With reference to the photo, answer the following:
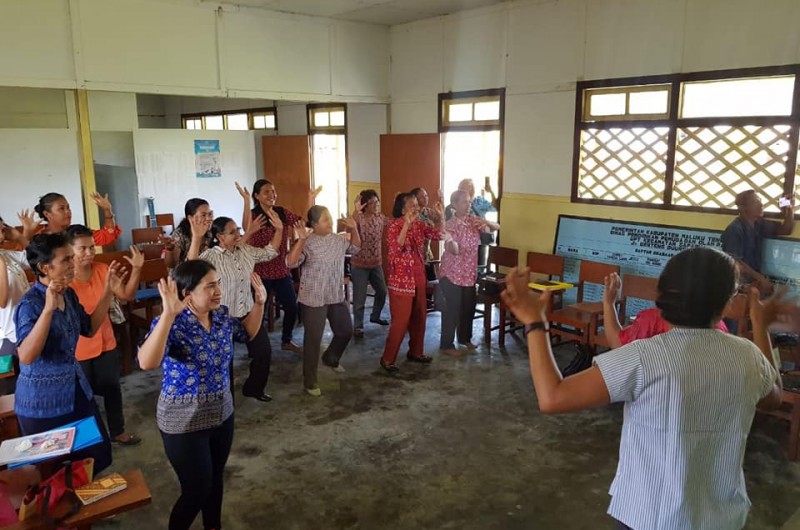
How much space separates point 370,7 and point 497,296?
10.9ft

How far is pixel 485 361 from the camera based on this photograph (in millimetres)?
5355

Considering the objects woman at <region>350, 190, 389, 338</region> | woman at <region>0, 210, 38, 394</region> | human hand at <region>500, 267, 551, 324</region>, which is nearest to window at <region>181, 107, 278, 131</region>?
woman at <region>350, 190, 389, 338</region>

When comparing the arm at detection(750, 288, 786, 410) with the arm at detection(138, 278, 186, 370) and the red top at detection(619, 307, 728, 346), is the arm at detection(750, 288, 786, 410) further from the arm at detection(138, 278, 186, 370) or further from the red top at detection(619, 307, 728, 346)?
the arm at detection(138, 278, 186, 370)

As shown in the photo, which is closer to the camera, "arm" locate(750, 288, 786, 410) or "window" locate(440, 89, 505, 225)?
"arm" locate(750, 288, 786, 410)

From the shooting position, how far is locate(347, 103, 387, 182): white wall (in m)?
8.20

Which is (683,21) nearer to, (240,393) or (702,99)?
(702,99)

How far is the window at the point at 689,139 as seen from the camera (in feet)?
15.5

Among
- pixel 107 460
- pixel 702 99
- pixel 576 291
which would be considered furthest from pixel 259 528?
pixel 702 99

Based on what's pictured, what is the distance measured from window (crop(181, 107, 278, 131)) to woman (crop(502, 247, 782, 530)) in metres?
8.67

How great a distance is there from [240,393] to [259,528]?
1.72 meters

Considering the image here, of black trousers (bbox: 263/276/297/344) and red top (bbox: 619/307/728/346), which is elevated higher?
red top (bbox: 619/307/728/346)

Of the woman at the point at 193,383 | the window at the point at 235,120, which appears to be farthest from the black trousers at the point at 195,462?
the window at the point at 235,120

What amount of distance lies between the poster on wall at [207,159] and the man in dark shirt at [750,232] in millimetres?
6097

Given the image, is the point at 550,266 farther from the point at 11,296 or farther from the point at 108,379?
the point at 11,296
